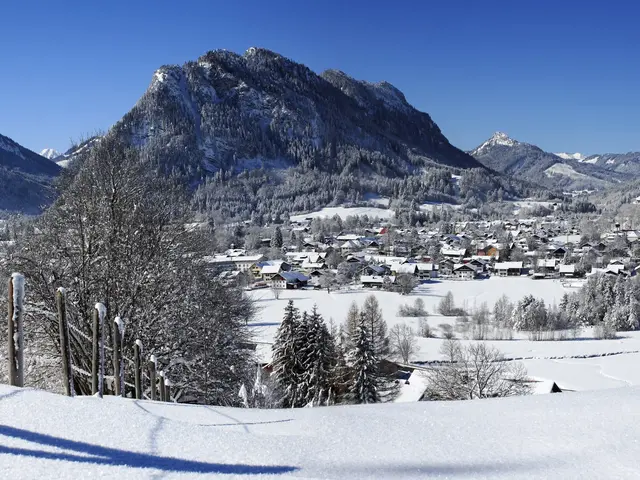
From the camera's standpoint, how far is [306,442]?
3.76 m

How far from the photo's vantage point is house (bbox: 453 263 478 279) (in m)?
66.5

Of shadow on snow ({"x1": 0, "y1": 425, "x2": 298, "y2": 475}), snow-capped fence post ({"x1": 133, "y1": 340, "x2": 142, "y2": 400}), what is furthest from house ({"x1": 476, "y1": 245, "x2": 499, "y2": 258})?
shadow on snow ({"x1": 0, "y1": 425, "x2": 298, "y2": 475})

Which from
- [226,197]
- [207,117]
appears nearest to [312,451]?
[226,197]

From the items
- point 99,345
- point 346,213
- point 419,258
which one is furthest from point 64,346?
point 346,213

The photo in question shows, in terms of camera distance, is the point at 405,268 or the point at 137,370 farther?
the point at 405,268

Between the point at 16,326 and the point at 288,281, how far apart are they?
5533 centimetres

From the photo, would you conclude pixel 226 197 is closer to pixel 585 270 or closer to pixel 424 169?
pixel 424 169

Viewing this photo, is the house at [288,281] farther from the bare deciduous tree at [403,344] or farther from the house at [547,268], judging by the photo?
the house at [547,268]

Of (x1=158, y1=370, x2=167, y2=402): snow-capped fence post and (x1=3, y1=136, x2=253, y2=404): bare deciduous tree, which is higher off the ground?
(x1=3, y1=136, x2=253, y2=404): bare deciduous tree

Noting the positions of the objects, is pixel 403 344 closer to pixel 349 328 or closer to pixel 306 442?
pixel 349 328

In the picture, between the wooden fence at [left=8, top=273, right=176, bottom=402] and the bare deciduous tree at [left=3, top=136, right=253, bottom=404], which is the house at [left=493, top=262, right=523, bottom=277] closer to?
the bare deciduous tree at [left=3, top=136, right=253, bottom=404]

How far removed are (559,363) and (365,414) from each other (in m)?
29.2

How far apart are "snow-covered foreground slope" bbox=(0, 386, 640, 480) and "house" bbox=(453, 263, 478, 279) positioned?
6364cm

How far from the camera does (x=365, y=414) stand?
5164mm
